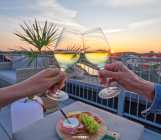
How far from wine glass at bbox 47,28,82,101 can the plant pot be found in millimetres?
906

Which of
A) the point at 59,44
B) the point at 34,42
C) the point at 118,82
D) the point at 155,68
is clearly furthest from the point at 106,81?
the point at 155,68

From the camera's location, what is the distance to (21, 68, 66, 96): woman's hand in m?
0.63

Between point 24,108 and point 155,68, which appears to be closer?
point 24,108

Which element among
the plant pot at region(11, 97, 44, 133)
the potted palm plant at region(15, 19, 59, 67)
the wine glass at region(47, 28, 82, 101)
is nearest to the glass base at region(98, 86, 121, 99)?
the wine glass at region(47, 28, 82, 101)

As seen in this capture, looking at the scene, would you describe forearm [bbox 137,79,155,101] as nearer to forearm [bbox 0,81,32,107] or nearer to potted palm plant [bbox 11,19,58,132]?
forearm [bbox 0,81,32,107]

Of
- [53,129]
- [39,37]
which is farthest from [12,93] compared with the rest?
[39,37]

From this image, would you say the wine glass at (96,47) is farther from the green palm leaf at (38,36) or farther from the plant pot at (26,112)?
the green palm leaf at (38,36)

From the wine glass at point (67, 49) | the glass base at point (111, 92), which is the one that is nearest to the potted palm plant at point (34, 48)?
the glass base at point (111, 92)

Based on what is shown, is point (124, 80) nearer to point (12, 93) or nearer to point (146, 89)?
point (146, 89)

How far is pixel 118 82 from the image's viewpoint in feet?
3.16

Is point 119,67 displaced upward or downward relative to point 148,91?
upward

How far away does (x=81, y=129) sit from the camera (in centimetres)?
100

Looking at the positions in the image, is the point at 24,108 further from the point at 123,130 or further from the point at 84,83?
the point at 84,83

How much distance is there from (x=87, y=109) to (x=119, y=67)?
17.2 inches
